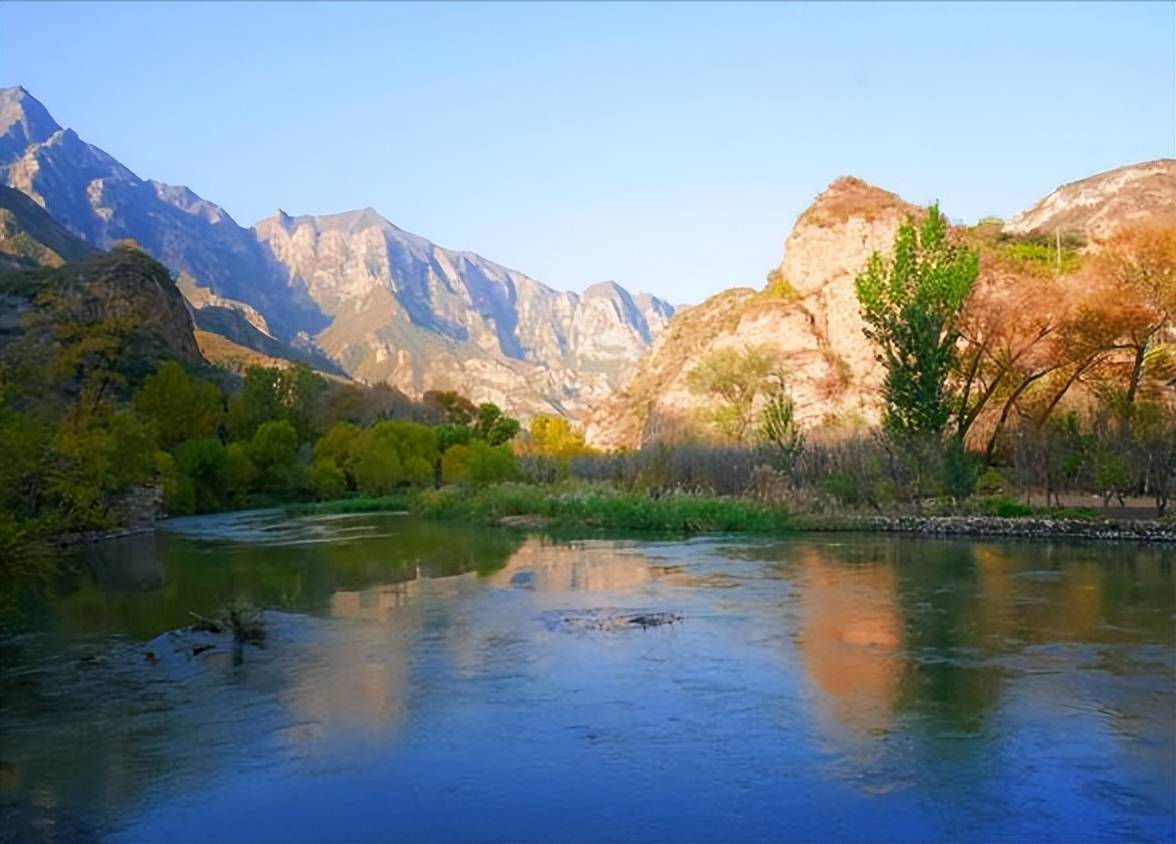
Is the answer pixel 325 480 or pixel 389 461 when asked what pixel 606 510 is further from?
pixel 325 480

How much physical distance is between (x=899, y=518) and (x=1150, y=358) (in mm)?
18401

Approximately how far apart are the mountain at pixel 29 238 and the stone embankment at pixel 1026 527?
8068cm

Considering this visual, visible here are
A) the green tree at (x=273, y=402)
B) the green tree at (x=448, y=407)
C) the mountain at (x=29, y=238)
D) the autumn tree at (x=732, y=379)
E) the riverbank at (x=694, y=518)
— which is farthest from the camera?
the green tree at (x=448, y=407)

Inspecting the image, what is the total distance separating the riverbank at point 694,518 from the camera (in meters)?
25.7

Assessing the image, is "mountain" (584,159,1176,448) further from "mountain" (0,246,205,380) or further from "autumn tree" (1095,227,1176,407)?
"mountain" (0,246,205,380)

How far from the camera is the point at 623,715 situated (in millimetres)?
10422

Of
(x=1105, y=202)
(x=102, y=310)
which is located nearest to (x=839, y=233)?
(x=1105, y=202)

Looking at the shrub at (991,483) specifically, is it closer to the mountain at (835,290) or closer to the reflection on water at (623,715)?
the reflection on water at (623,715)

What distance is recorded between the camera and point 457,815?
7.80 meters

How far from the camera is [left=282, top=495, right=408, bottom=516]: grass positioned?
165 ft

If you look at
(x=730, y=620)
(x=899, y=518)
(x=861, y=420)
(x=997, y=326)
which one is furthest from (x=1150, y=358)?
(x=730, y=620)

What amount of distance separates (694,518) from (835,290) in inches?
2006

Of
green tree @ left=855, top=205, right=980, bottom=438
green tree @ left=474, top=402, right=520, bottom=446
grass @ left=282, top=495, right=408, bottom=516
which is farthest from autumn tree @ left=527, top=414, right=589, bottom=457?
green tree @ left=855, top=205, right=980, bottom=438

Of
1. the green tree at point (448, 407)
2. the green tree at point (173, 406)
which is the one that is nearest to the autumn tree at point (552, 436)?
the green tree at point (448, 407)
